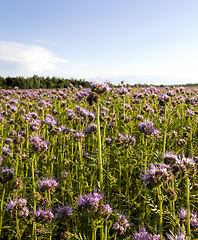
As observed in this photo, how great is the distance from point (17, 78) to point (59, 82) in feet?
19.8

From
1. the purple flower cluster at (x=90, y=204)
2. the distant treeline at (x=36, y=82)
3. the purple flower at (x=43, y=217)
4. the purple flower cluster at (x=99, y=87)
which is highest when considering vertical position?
the distant treeline at (x=36, y=82)

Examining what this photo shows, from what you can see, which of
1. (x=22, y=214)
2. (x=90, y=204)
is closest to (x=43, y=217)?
(x=22, y=214)

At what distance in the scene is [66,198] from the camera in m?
4.02

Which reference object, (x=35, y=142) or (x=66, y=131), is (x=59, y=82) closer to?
(x=66, y=131)

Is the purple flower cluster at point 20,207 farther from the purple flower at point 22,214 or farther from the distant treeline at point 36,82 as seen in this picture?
the distant treeline at point 36,82

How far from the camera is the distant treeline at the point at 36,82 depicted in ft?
93.5

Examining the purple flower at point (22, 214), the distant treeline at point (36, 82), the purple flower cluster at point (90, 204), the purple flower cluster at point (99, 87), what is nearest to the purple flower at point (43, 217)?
the purple flower at point (22, 214)

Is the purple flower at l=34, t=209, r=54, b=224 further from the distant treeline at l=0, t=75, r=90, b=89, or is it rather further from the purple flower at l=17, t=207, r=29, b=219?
the distant treeline at l=0, t=75, r=90, b=89

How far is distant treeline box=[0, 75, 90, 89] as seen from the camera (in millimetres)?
28489

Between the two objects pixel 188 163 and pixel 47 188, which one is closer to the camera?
pixel 188 163

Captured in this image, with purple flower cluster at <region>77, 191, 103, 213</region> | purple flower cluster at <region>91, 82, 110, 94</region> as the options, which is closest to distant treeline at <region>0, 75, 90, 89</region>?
purple flower cluster at <region>91, 82, 110, 94</region>

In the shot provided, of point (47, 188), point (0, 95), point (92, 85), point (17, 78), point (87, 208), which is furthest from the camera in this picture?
point (17, 78)

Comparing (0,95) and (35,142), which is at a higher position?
(0,95)

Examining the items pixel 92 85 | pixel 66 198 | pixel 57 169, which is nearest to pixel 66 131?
pixel 57 169
